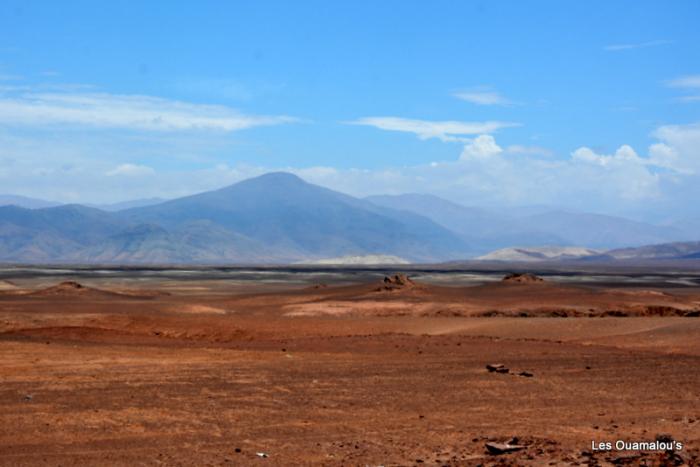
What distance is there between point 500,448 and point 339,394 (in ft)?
16.0

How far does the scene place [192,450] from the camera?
11852mm

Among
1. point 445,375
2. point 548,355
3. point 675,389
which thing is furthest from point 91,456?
point 548,355

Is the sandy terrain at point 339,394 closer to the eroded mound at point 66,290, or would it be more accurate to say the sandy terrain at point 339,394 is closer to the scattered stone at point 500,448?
the scattered stone at point 500,448

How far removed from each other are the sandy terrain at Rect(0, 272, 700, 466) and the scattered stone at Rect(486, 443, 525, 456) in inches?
3.9

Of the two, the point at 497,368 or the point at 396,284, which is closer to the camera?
the point at 497,368

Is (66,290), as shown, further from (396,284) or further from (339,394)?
(339,394)

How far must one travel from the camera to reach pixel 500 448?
37.5 feet

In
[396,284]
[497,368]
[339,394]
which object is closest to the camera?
[339,394]

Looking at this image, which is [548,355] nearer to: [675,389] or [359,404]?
[675,389]

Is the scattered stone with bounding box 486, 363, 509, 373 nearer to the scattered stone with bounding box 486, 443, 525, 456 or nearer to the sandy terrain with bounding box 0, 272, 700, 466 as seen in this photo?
the sandy terrain with bounding box 0, 272, 700, 466

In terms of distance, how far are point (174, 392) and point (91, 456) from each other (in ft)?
14.1

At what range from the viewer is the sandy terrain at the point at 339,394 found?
38.9 feet

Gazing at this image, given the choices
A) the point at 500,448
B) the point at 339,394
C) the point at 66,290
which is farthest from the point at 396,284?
the point at 500,448

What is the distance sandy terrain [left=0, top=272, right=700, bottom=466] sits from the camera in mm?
11844
